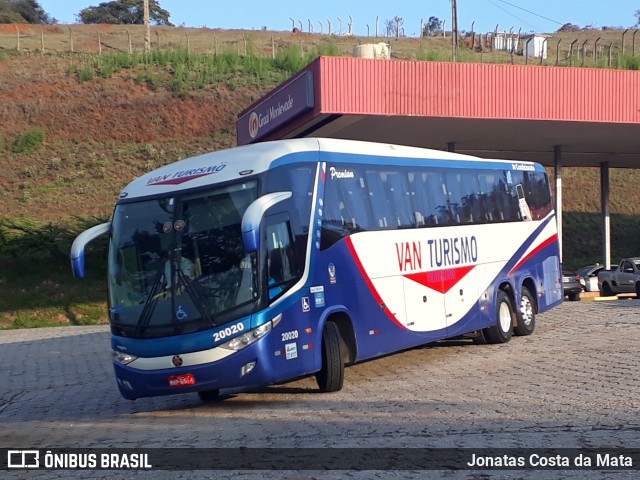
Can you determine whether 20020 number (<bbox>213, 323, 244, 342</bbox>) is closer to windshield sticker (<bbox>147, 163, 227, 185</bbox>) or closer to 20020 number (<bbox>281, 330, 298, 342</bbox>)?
20020 number (<bbox>281, 330, 298, 342</bbox>)

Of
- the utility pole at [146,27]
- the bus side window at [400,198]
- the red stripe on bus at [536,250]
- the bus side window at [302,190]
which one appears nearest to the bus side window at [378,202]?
the bus side window at [400,198]

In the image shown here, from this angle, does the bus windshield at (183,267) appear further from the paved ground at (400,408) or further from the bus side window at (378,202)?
the bus side window at (378,202)

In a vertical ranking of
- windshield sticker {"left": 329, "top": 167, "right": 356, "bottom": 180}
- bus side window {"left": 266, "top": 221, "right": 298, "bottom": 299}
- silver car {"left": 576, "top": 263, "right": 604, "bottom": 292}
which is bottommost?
silver car {"left": 576, "top": 263, "right": 604, "bottom": 292}

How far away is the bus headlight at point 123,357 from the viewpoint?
12.2m

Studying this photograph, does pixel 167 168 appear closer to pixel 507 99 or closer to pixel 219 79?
pixel 507 99

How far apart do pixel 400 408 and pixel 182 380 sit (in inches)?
110

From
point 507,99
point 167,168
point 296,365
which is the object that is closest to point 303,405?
point 296,365

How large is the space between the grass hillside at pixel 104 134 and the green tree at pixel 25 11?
30.0 meters

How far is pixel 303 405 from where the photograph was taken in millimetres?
12273

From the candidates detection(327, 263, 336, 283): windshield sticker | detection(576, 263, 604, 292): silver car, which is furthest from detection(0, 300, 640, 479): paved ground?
detection(576, 263, 604, 292): silver car

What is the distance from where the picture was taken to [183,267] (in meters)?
12.0

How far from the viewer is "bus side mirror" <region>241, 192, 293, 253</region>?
34.9 feet

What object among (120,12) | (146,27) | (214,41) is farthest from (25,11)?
(146,27)

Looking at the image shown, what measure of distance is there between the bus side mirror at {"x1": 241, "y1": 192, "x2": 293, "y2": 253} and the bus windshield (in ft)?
2.21
